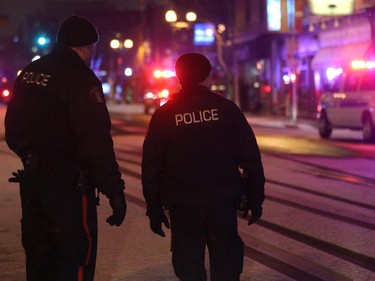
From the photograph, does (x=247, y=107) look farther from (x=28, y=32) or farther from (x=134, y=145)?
(x=28, y=32)

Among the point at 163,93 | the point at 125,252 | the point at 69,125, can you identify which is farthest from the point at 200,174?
the point at 163,93

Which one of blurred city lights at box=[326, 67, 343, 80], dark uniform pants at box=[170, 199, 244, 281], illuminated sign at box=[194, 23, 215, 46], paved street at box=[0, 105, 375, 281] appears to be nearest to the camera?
dark uniform pants at box=[170, 199, 244, 281]

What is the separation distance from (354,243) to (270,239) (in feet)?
2.62

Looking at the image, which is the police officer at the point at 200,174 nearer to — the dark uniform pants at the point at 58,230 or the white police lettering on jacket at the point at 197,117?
the white police lettering on jacket at the point at 197,117

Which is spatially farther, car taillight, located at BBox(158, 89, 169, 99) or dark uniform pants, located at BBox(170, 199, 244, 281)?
car taillight, located at BBox(158, 89, 169, 99)

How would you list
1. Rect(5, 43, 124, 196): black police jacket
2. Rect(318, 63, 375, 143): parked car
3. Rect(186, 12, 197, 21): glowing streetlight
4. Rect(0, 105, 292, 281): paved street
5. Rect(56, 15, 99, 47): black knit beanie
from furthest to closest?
Rect(186, 12, 197, 21): glowing streetlight, Rect(318, 63, 375, 143): parked car, Rect(0, 105, 292, 281): paved street, Rect(56, 15, 99, 47): black knit beanie, Rect(5, 43, 124, 196): black police jacket

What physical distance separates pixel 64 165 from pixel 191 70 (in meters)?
0.91

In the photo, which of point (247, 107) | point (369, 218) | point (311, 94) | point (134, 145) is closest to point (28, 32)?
point (247, 107)

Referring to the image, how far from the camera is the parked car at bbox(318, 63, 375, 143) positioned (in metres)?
18.2

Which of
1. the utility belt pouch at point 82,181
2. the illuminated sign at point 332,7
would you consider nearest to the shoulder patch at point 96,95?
the utility belt pouch at point 82,181

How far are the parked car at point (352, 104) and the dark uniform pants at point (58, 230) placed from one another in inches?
591

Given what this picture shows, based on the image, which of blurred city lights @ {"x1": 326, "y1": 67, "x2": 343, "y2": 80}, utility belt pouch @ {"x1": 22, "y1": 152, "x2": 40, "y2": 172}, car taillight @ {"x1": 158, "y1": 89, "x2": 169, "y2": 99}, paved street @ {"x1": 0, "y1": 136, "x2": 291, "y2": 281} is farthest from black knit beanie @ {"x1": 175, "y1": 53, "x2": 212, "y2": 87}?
car taillight @ {"x1": 158, "y1": 89, "x2": 169, "y2": 99}

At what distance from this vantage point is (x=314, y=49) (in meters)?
33.8

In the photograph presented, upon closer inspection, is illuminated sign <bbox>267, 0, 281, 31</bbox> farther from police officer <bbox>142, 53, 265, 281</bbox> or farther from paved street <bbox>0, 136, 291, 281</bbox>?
police officer <bbox>142, 53, 265, 281</bbox>
